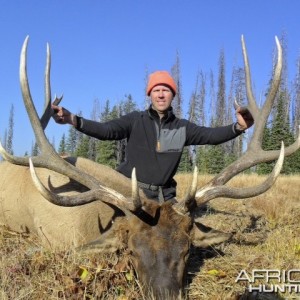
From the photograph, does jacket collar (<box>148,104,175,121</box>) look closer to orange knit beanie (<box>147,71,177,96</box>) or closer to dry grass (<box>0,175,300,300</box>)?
orange knit beanie (<box>147,71,177,96</box>)

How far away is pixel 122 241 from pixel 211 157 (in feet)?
101

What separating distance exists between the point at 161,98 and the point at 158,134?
472mm

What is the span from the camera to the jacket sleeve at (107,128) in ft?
17.7

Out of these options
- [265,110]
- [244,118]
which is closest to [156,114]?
[244,118]

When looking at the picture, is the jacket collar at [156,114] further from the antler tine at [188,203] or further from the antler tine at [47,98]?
the antler tine at [188,203]

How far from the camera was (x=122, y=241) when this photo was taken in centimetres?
412

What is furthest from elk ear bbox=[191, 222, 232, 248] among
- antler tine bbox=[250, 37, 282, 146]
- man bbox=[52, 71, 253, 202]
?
antler tine bbox=[250, 37, 282, 146]

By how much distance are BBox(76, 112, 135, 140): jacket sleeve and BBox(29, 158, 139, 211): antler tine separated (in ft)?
3.84

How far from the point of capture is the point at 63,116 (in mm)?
5203

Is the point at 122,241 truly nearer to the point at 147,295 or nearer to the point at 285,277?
the point at 147,295

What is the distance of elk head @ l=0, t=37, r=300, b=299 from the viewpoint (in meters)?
3.70

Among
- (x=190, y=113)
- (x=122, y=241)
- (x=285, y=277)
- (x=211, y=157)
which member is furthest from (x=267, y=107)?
(x=190, y=113)

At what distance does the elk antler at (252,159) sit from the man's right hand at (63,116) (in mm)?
1752

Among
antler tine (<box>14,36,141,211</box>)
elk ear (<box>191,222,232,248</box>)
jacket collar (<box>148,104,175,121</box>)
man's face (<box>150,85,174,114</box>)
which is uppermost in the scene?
man's face (<box>150,85,174,114</box>)
